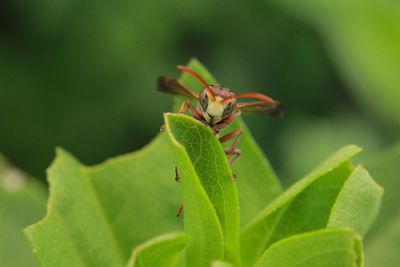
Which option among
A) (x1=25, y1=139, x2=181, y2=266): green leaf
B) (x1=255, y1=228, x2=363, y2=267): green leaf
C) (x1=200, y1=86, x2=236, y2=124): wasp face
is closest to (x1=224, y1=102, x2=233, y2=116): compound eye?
(x1=200, y1=86, x2=236, y2=124): wasp face

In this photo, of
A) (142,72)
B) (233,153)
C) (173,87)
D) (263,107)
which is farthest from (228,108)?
(142,72)

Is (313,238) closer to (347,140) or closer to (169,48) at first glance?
(347,140)

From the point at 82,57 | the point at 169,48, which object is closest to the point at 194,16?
the point at 169,48

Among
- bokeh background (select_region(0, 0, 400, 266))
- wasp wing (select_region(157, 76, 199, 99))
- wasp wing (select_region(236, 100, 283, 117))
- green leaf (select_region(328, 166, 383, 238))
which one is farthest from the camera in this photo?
bokeh background (select_region(0, 0, 400, 266))

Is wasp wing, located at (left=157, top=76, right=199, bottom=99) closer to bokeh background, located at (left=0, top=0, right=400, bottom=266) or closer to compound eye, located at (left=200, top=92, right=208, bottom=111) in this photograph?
compound eye, located at (left=200, top=92, right=208, bottom=111)

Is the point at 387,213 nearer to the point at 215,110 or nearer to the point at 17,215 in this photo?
the point at 215,110

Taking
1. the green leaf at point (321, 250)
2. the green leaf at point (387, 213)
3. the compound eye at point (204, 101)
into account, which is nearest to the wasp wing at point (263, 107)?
the compound eye at point (204, 101)

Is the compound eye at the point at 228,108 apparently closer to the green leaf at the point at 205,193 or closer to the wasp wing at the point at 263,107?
the wasp wing at the point at 263,107
